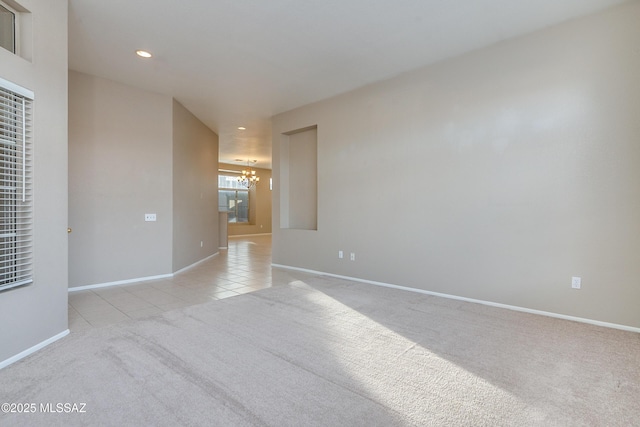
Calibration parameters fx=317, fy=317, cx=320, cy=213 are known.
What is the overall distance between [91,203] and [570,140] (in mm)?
5913

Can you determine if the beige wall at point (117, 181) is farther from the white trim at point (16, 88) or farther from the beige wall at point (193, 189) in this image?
the white trim at point (16, 88)

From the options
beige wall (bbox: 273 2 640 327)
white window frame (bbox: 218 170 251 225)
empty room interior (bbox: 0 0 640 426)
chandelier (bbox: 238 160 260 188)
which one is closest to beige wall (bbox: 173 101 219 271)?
empty room interior (bbox: 0 0 640 426)

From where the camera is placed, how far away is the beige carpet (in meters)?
1.71

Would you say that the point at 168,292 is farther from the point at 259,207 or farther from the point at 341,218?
the point at 259,207

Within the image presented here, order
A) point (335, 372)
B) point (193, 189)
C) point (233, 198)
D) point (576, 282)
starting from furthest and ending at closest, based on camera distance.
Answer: point (233, 198), point (193, 189), point (576, 282), point (335, 372)

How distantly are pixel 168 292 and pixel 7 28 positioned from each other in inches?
123

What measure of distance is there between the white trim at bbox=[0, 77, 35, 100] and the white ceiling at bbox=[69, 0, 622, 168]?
3.73ft

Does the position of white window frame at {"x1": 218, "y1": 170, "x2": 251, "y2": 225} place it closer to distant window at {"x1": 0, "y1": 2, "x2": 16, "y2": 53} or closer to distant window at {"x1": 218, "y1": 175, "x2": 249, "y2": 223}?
distant window at {"x1": 218, "y1": 175, "x2": 249, "y2": 223}

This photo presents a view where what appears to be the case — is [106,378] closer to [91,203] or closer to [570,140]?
[91,203]

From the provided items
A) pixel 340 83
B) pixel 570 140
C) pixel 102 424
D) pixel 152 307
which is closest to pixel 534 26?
pixel 570 140

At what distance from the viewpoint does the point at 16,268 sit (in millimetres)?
2328

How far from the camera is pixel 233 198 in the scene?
13367 millimetres

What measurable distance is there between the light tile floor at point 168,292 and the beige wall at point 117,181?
402 millimetres

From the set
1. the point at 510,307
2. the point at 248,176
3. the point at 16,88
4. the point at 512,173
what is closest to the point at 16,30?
the point at 16,88
